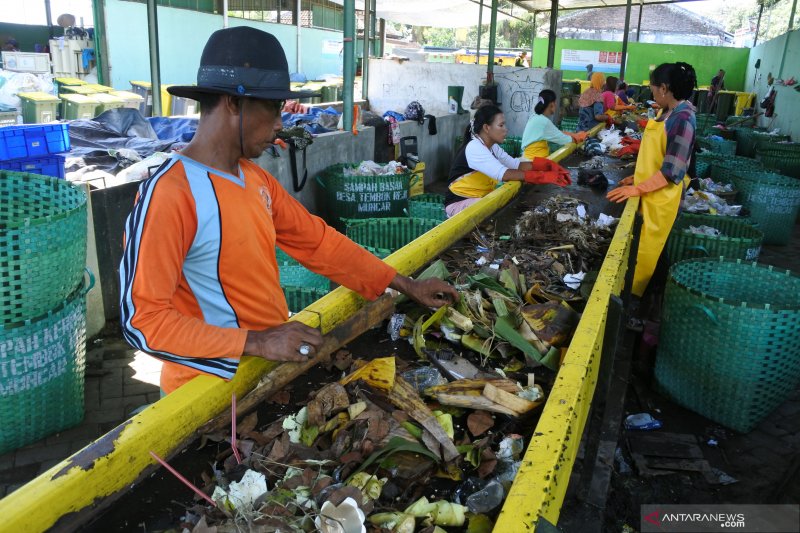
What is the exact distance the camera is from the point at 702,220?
18.7ft

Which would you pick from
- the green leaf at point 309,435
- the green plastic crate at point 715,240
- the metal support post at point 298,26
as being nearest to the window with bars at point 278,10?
the metal support post at point 298,26

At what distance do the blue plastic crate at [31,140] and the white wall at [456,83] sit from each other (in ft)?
26.3

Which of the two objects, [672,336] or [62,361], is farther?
[672,336]

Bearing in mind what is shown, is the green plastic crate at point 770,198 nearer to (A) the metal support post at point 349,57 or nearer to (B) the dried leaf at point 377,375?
(A) the metal support post at point 349,57

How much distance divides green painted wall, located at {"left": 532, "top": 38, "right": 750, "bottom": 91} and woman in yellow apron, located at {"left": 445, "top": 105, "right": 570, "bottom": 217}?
68.6 ft

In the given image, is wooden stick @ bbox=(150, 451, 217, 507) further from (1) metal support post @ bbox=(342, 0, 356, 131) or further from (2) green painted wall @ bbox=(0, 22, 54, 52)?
(2) green painted wall @ bbox=(0, 22, 54, 52)

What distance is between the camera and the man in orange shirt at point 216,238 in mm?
1549

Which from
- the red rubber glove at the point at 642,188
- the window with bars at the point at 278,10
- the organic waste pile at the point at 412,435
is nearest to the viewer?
the organic waste pile at the point at 412,435

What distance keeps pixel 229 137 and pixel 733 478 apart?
3.06 m

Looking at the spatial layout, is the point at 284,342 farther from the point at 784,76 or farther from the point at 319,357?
the point at 784,76

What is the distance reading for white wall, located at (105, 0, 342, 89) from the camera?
14062mm

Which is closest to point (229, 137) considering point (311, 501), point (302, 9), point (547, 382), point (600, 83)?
point (311, 501)

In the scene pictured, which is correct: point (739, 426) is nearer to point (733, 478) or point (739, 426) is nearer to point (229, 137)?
point (733, 478)

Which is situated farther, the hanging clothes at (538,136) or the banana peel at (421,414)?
the hanging clothes at (538,136)
